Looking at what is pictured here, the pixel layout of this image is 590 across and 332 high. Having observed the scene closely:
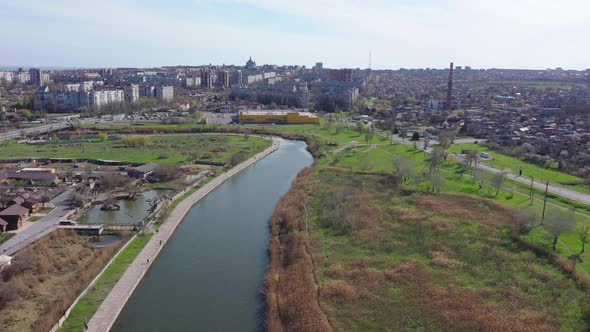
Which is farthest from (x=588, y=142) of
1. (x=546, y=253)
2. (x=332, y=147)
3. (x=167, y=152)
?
(x=167, y=152)

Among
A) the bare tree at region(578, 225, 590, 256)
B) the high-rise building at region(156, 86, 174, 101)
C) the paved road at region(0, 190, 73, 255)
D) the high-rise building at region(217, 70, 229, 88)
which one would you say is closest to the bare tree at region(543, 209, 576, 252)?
the bare tree at region(578, 225, 590, 256)

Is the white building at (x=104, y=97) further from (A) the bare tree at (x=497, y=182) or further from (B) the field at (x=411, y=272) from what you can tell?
(A) the bare tree at (x=497, y=182)

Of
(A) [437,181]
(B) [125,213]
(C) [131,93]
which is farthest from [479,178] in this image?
(C) [131,93]

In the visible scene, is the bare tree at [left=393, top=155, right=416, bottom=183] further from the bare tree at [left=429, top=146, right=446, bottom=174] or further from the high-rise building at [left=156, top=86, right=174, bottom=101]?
the high-rise building at [left=156, top=86, right=174, bottom=101]

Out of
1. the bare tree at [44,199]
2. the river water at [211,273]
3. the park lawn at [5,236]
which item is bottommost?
the river water at [211,273]

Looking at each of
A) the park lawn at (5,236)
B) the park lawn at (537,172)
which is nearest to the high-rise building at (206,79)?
the park lawn at (537,172)

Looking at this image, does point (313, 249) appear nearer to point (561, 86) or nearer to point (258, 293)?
point (258, 293)
